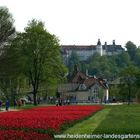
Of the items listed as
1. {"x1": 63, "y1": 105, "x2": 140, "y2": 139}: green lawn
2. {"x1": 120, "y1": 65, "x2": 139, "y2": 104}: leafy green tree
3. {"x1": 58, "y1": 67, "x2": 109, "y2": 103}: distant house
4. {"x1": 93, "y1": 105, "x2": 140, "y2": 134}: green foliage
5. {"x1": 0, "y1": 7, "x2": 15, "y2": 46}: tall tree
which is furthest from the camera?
{"x1": 58, "y1": 67, "x2": 109, "y2": 103}: distant house

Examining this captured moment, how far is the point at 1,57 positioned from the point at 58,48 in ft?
64.4

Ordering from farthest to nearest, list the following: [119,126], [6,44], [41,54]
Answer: [41,54] → [6,44] → [119,126]

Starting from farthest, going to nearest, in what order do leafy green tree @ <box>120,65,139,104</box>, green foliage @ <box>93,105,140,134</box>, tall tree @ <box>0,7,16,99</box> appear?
leafy green tree @ <box>120,65,139,104</box> < tall tree @ <box>0,7,16,99</box> < green foliage @ <box>93,105,140,134</box>

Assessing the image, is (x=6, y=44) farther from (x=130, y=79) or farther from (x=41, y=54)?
(x=130, y=79)

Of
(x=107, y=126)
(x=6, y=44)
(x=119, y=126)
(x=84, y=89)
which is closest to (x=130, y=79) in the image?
(x=84, y=89)

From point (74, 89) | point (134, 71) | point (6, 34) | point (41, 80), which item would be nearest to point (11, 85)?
point (41, 80)

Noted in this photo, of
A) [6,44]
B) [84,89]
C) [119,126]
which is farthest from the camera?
[84,89]

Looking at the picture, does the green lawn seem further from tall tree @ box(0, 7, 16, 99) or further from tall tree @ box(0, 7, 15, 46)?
tall tree @ box(0, 7, 15, 46)

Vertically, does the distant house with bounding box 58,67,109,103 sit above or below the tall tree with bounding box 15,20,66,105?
below

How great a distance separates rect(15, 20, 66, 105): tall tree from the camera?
292 ft

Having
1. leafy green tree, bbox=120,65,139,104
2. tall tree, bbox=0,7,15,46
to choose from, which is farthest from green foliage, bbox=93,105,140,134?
leafy green tree, bbox=120,65,139,104

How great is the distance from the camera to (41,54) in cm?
8994

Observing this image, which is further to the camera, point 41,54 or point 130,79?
point 130,79

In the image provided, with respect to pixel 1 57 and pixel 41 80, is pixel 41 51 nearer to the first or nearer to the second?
pixel 41 80
